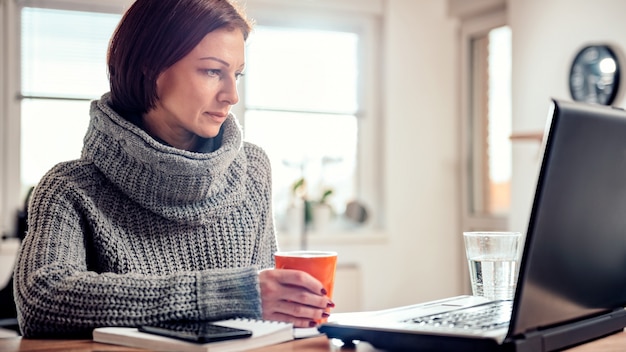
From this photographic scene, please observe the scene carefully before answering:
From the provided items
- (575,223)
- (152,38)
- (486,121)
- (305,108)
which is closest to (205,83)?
(152,38)

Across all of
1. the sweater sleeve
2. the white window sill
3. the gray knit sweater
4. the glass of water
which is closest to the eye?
the gray knit sweater

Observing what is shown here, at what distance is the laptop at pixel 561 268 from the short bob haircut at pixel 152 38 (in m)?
0.60

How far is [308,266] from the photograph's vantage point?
1.02m

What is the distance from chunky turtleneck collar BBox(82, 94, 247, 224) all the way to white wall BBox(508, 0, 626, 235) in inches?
107

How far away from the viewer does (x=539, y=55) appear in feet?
12.8

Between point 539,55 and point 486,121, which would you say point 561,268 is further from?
point 486,121

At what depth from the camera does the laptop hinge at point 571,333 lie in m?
0.79

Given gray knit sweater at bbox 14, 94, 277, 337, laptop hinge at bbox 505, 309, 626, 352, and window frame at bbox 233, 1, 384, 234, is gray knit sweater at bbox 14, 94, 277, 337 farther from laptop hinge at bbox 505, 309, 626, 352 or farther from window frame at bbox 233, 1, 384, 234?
window frame at bbox 233, 1, 384, 234

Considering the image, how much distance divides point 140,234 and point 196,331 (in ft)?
1.37

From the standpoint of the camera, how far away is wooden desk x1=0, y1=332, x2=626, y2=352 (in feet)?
2.93

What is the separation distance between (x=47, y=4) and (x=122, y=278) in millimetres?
3101

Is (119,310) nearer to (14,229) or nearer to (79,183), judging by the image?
(79,183)

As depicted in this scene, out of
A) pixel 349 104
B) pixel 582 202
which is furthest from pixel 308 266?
pixel 349 104

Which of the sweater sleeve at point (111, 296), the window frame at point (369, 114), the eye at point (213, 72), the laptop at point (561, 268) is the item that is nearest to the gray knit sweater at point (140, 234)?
the sweater sleeve at point (111, 296)
